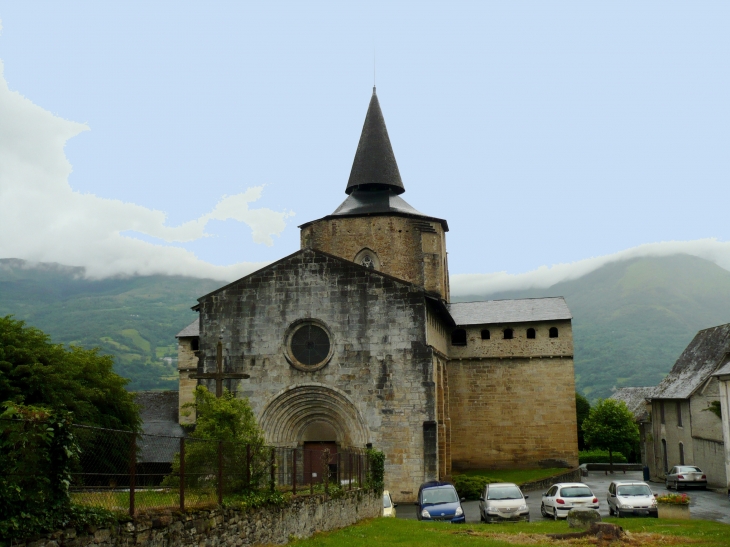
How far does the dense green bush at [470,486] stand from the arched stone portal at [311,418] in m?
5.95

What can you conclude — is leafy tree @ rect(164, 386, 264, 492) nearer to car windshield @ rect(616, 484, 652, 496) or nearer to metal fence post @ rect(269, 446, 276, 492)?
metal fence post @ rect(269, 446, 276, 492)

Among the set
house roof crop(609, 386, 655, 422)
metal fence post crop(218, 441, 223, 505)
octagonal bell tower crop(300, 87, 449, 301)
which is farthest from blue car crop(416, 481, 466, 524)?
house roof crop(609, 386, 655, 422)

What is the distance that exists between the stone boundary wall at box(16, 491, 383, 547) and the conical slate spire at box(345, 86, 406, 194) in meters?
25.4

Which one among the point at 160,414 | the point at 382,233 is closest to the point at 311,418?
the point at 382,233

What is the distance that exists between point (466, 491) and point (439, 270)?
1368cm

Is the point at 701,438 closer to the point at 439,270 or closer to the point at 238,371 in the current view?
the point at 439,270

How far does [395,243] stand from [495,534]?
24540 mm

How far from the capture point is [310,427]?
1188 inches

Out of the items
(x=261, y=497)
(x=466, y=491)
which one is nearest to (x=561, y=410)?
(x=466, y=491)

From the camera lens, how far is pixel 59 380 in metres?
27.2

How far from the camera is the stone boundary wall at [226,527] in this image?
9.08 metres

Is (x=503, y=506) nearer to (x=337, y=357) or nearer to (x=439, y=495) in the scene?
(x=439, y=495)

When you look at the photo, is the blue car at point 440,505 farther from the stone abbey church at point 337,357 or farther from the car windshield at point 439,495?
the stone abbey church at point 337,357

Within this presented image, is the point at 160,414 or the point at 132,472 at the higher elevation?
the point at 160,414
